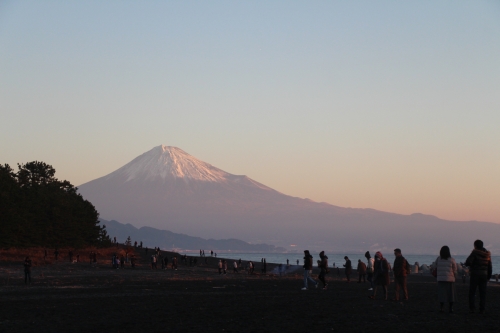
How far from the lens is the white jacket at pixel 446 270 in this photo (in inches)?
661

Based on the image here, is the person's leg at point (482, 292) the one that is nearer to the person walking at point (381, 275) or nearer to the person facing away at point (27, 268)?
the person walking at point (381, 275)

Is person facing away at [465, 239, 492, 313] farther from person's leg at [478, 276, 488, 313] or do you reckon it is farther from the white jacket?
the white jacket

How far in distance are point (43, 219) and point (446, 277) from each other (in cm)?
6619

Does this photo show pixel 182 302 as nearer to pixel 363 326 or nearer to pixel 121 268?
pixel 363 326

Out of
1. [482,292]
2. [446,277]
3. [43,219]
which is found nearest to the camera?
[482,292]

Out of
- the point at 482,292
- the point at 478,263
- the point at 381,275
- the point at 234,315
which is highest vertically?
the point at 478,263

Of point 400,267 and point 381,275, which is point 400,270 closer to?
point 400,267

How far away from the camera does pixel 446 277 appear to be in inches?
661

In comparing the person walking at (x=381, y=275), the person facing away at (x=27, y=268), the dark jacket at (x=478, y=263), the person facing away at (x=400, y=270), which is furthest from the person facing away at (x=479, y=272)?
the person facing away at (x=27, y=268)

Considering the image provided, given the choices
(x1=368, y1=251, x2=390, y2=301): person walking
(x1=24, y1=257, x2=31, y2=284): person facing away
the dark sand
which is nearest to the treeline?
(x1=24, y1=257, x2=31, y2=284): person facing away

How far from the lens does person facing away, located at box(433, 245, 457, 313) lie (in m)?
16.6

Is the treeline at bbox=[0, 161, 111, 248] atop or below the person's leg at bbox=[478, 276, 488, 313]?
atop

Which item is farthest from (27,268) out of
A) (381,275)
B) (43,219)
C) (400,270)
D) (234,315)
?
(43,219)

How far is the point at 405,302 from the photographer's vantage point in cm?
1995
